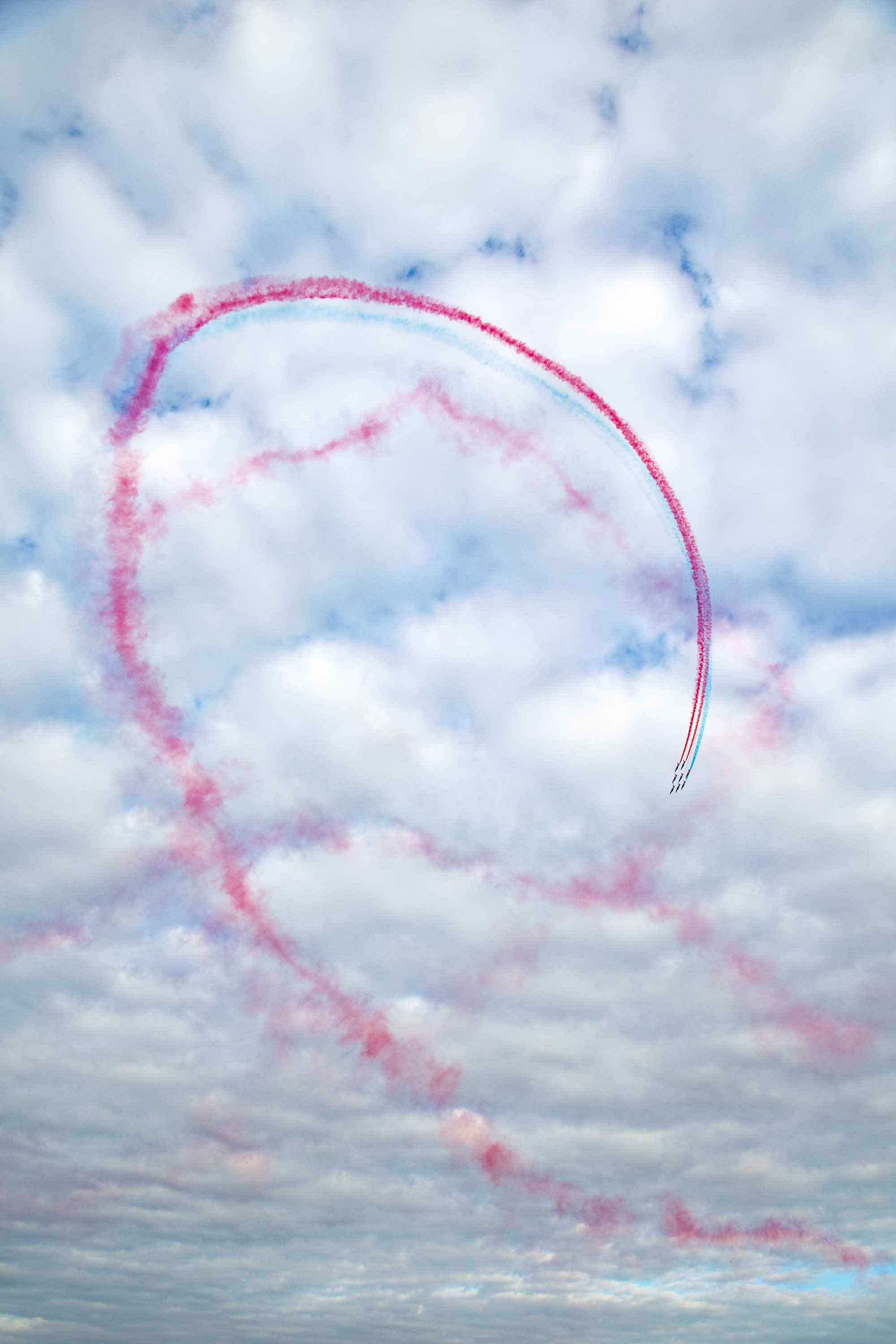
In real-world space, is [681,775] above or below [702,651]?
below

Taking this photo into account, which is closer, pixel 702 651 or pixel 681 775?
pixel 702 651
